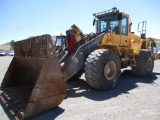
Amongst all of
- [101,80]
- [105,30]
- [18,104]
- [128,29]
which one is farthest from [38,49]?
[128,29]

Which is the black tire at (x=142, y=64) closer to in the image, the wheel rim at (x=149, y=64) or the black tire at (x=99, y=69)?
the wheel rim at (x=149, y=64)

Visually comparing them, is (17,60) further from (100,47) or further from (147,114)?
(147,114)

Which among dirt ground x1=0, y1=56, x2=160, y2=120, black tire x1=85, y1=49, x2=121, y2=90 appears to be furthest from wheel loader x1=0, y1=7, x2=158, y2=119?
dirt ground x1=0, y1=56, x2=160, y2=120

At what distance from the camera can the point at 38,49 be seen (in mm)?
4625

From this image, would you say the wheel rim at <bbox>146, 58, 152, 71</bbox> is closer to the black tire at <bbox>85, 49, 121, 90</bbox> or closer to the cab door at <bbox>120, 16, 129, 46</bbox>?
the cab door at <bbox>120, 16, 129, 46</bbox>

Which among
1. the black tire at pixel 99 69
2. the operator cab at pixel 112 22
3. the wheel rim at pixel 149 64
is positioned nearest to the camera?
the black tire at pixel 99 69

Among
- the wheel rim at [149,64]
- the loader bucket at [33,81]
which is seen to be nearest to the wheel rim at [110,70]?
the loader bucket at [33,81]

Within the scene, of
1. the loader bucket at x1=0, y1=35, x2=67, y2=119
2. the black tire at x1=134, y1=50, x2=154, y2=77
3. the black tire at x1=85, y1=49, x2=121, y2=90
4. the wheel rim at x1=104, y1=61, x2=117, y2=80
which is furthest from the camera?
the black tire at x1=134, y1=50, x2=154, y2=77

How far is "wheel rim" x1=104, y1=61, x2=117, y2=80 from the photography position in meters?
6.54

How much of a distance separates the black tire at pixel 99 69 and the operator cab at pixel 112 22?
67.2 inches

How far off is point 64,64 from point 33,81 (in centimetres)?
131

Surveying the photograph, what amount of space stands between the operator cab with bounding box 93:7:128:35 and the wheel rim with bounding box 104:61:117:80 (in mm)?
1803

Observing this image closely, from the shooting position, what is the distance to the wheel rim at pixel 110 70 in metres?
6.54

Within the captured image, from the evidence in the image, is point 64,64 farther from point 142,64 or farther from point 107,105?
point 142,64
